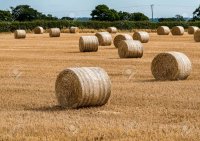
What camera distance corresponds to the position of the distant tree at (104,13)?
12050 cm

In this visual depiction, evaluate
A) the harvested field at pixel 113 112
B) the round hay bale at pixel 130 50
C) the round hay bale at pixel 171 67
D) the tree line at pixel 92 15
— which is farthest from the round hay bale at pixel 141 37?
the tree line at pixel 92 15

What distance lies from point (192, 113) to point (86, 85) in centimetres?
232

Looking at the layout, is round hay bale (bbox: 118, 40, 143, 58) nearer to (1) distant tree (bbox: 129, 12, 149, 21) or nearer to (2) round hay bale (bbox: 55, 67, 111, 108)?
(2) round hay bale (bbox: 55, 67, 111, 108)

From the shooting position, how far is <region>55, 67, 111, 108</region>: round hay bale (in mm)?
11680

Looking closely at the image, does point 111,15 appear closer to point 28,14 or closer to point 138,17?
point 138,17

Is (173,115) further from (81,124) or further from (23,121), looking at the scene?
(23,121)

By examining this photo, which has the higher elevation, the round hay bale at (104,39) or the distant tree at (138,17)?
the round hay bale at (104,39)

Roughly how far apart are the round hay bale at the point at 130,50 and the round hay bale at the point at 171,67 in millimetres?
7750

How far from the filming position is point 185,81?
16.2 m

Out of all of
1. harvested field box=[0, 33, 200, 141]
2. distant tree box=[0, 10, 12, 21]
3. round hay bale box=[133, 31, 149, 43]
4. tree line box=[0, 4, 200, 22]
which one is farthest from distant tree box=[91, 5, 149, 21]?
harvested field box=[0, 33, 200, 141]

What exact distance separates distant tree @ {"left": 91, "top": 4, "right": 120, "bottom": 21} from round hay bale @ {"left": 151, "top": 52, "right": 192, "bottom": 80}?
104 m

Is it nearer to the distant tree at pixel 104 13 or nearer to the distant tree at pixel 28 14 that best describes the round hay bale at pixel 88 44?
the distant tree at pixel 28 14

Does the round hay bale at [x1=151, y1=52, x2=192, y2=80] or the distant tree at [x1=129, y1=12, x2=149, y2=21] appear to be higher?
the round hay bale at [x1=151, y1=52, x2=192, y2=80]

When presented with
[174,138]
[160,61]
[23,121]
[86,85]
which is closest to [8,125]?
[23,121]
